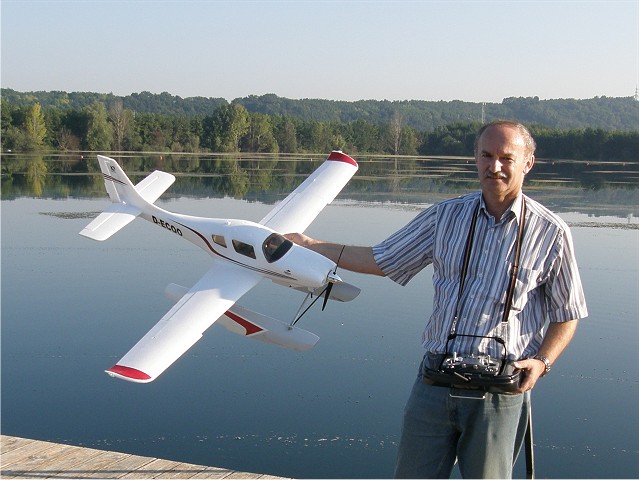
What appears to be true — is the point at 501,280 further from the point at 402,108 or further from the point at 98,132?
the point at 402,108

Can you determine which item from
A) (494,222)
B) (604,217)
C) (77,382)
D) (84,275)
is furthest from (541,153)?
(494,222)

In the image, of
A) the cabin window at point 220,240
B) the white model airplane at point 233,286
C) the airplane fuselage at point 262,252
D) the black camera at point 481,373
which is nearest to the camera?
the black camera at point 481,373

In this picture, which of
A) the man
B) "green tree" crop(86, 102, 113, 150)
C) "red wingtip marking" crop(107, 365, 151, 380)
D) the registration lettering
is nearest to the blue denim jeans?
the man

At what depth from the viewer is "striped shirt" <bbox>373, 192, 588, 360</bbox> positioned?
92.4 inches

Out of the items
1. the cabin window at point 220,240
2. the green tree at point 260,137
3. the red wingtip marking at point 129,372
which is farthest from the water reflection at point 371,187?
the green tree at point 260,137

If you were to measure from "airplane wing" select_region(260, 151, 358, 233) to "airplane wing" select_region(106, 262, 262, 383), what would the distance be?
126 centimetres

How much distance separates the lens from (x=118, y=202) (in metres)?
10.3

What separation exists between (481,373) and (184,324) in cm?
448

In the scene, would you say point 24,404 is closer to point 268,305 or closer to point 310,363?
point 310,363

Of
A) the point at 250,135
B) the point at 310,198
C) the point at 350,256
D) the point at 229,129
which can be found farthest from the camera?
the point at 250,135

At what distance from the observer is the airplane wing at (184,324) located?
5.55 meters

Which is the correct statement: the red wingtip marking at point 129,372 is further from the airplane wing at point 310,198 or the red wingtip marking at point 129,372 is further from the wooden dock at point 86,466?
the airplane wing at point 310,198

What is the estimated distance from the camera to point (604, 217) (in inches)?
758

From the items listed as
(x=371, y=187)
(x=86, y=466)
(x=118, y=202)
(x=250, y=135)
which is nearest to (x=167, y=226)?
(x=118, y=202)
